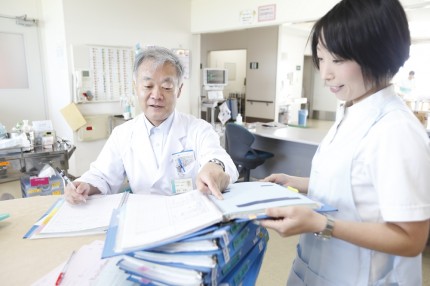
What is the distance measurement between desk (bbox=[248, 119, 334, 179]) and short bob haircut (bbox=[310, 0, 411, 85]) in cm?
238

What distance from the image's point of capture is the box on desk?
6.74ft

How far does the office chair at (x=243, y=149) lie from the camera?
10.5ft

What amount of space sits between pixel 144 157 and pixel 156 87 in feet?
1.16

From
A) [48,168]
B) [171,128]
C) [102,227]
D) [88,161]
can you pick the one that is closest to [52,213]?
[102,227]

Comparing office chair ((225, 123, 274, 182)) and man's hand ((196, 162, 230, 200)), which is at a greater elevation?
man's hand ((196, 162, 230, 200))

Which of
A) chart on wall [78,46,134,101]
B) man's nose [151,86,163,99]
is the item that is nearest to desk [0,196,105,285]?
man's nose [151,86,163,99]

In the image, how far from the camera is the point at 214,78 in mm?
4418

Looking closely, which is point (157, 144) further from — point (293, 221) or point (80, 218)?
point (293, 221)

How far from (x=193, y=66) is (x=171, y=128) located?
3532 millimetres

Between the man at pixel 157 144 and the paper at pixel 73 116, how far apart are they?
2.38 metres

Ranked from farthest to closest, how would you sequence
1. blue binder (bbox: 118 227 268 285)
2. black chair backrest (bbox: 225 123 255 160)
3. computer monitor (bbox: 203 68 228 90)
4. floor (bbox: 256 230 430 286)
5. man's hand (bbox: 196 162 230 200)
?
computer monitor (bbox: 203 68 228 90) < black chair backrest (bbox: 225 123 255 160) < floor (bbox: 256 230 430 286) < man's hand (bbox: 196 162 230 200) < blue binder (bbox: 118 227 268 285)

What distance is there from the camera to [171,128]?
4.86ft

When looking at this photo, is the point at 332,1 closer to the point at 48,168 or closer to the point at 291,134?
the point at 291,134

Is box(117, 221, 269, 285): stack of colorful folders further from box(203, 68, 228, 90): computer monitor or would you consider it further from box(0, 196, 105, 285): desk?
box(203, 68, 228, 90): computer monitor
